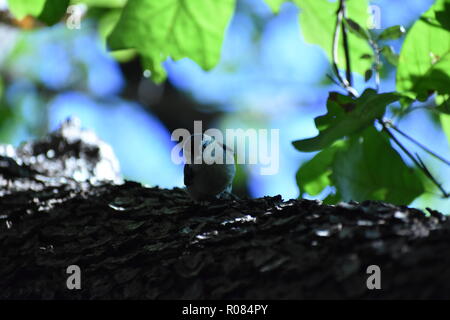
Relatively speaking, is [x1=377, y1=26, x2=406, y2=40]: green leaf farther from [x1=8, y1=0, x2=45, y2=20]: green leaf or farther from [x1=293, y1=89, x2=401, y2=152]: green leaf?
[x1=8, y1=0, x2=45, y2=20]: green leaf

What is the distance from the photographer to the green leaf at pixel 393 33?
3.47 ft

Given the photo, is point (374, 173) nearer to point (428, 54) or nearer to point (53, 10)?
point (428, 54)

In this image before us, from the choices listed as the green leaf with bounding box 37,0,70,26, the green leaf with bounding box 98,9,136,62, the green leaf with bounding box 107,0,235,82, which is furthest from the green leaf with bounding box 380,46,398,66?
the green leaf with bounding box 98,9,136,62

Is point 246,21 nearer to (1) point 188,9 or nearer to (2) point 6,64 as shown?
(2) point 6,64

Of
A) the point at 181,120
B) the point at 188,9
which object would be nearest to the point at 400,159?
the point at 188,9

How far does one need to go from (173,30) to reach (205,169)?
416 mm

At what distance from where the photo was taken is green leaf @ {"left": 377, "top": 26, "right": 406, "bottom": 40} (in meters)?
1.06

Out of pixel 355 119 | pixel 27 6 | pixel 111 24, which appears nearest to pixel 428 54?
pixel 355 119

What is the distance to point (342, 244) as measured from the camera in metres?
0.66

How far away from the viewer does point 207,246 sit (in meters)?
0.76

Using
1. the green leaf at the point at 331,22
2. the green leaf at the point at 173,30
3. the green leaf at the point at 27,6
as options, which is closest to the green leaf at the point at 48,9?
the green leaf at the point at 27,6

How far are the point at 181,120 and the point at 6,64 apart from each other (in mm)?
1042

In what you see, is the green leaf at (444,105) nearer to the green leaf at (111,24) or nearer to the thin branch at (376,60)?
the thin branch at (376,60)

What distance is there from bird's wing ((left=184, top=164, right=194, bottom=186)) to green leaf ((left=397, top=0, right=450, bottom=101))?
1.45 ft
